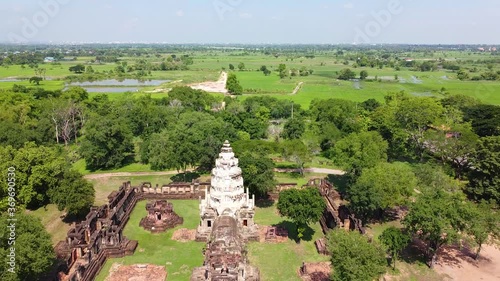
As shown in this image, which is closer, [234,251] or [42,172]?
[234,251]

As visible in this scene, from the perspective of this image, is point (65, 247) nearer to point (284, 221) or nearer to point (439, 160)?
point (284, 221)

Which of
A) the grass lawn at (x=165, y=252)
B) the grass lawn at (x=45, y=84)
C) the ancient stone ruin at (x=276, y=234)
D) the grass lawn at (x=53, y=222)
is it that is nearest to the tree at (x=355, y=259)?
the ancient stone ruin at (x=276, y=234)

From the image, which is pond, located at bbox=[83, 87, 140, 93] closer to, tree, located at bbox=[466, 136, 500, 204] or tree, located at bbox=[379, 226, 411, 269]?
tree, located at bbox=[466, 136, 500, 204]

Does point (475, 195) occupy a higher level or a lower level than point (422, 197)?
lower

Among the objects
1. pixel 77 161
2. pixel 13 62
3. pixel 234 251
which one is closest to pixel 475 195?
pixel 234 251

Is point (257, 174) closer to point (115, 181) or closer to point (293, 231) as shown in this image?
point (293, 231)
